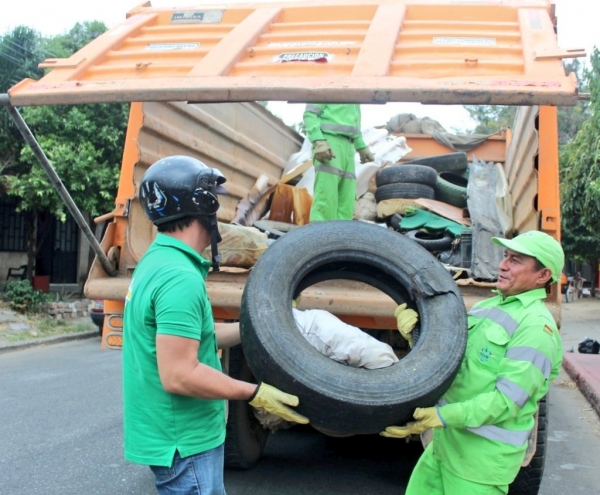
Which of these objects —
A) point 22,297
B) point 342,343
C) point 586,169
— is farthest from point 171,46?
point 586,169

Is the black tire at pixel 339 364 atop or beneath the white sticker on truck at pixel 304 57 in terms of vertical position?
beneath

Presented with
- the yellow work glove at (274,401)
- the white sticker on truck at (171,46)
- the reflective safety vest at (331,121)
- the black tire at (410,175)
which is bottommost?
the yellow work glove at (274,401)

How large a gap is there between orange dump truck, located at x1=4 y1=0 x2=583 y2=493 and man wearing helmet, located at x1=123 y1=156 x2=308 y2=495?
4.27ft

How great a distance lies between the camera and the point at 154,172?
2.09 meters

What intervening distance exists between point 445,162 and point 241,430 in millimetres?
3902

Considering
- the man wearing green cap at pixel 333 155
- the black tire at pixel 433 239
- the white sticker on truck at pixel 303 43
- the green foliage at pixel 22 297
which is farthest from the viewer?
the green foliage at pixel 22 297

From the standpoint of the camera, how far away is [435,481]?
276 centimetres

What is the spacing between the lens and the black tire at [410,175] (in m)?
6.11

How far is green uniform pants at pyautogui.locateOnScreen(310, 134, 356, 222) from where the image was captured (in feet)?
16.4

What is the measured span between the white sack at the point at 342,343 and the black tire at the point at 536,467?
897 mm

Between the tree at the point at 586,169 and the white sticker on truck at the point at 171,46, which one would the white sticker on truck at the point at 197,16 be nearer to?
the white sticker on truck at the point at 171,46

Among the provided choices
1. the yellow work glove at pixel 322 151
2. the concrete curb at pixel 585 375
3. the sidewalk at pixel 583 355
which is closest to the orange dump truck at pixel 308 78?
the yellow work glove at pixel 322 151

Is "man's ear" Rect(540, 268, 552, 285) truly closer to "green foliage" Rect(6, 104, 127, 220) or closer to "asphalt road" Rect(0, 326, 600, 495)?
"asphalt road" Rect(0, 326, 600, 495)

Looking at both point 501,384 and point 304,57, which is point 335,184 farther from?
point 501,384
